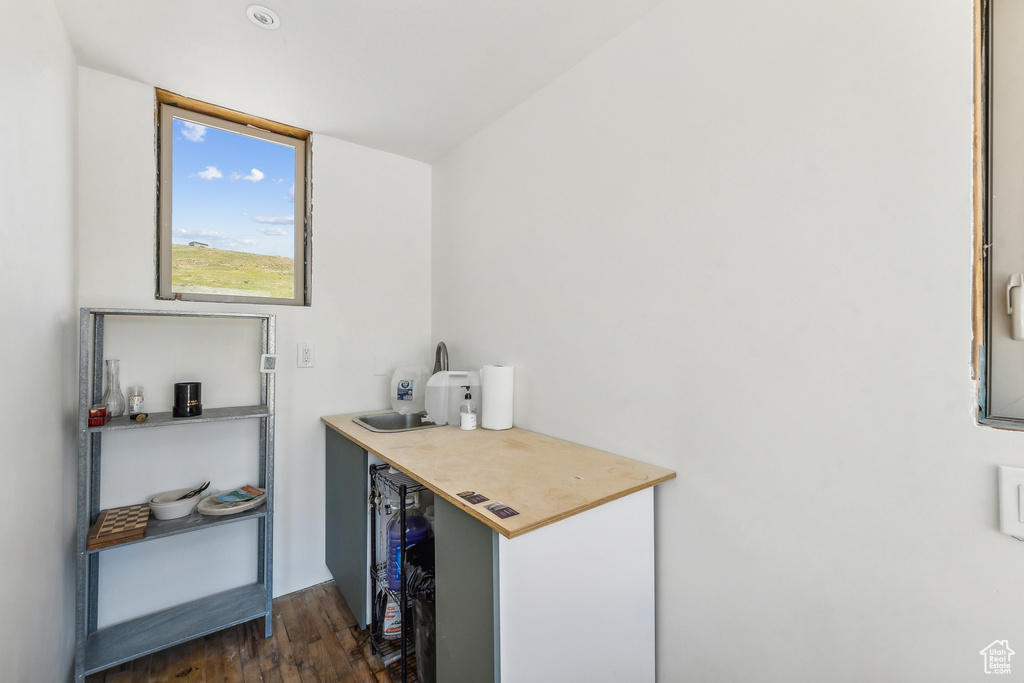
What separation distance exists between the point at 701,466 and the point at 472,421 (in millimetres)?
1013

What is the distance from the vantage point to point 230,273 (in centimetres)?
211

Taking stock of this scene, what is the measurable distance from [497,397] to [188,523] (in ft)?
4.46

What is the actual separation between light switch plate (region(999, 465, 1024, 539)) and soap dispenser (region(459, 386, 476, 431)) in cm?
159

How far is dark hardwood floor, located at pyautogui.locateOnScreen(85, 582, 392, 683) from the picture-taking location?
1615 millimetres

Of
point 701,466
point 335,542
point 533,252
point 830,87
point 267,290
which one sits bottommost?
point 335,542

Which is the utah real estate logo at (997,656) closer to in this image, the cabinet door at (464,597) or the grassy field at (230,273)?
the cabinet door at (464,597)

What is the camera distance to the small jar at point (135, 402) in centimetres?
174

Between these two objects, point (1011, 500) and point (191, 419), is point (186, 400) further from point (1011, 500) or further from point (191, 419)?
point (1011, 500)

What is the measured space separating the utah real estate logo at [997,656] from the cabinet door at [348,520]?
5.82ft

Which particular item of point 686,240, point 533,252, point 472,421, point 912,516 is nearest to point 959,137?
point 686,240

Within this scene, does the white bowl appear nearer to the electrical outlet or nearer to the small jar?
the small jar

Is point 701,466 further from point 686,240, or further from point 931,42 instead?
point 931,42

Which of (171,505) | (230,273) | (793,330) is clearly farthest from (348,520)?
(793,330)

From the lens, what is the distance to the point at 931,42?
2.87 ft
